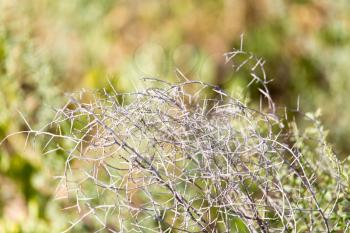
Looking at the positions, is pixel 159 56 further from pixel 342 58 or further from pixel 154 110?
pixel 154 110

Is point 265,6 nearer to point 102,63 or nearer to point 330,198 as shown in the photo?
point 102,63

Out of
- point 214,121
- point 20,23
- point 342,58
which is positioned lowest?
point 342,58

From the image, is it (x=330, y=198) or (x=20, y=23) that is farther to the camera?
(x=20, y=23)

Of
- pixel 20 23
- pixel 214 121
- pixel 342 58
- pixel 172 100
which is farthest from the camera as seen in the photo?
pixel 342 58

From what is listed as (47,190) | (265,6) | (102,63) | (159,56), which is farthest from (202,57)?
(47,190)

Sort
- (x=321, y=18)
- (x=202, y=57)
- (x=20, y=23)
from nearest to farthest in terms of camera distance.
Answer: (x=20, y=23)
(x=202, y=57)
(x=321, y=18)

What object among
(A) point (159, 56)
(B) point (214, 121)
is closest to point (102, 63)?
(A) point (159, 56)

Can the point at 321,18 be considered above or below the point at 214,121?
below
